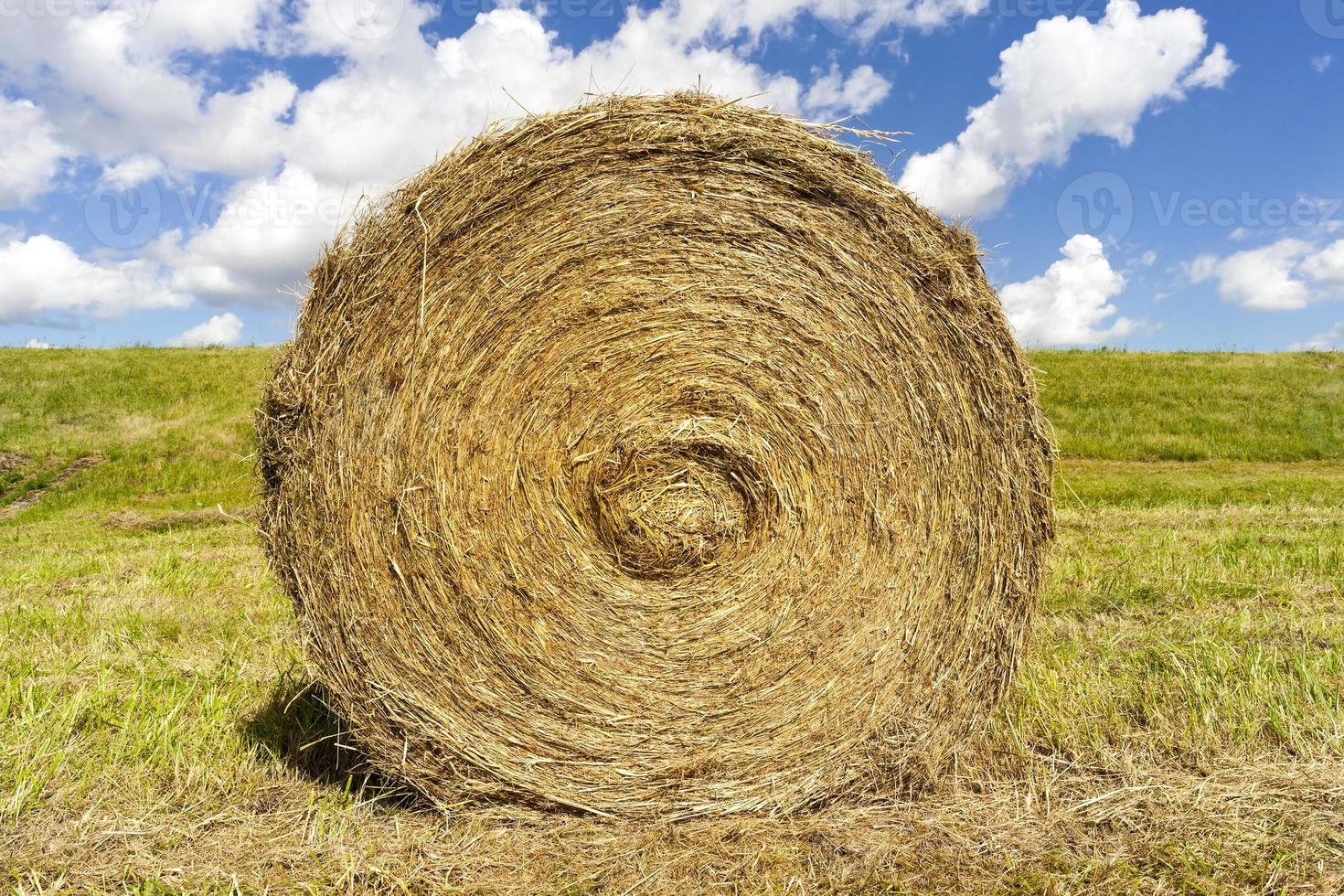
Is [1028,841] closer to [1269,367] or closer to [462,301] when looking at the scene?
[462,301]

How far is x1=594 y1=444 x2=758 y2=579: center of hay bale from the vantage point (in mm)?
3607

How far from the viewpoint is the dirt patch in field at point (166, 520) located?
12.0 m

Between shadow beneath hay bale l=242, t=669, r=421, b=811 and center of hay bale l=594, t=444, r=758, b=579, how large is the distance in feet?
4.71

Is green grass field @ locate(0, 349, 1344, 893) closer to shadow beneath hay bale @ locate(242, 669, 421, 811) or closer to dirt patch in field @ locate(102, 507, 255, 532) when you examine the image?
shadow beneath hay bale @ locate(242, 669, 421, 811)

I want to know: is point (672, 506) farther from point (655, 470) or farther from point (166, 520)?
point (166, 520)

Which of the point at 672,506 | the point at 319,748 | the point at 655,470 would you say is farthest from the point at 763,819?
the point at 319,748

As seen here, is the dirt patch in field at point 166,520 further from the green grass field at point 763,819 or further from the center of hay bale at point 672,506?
the center of hay bale at point 672,506

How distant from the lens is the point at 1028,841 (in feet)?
11.0

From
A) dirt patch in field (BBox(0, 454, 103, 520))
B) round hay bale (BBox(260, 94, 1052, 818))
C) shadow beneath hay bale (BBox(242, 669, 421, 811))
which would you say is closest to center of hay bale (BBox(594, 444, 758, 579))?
round hay bale (BBox(260, 94, 1052, 818))

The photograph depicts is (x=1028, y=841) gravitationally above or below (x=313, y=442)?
below

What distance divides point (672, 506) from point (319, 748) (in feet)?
7.24

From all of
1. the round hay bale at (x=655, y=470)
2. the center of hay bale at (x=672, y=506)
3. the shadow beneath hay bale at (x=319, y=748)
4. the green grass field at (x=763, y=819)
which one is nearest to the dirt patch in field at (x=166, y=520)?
the green grass field at (x=763, y=819)

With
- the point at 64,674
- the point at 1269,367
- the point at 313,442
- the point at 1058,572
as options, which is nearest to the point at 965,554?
the point at 313,442

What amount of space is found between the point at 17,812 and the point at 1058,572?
6771 millimetres
